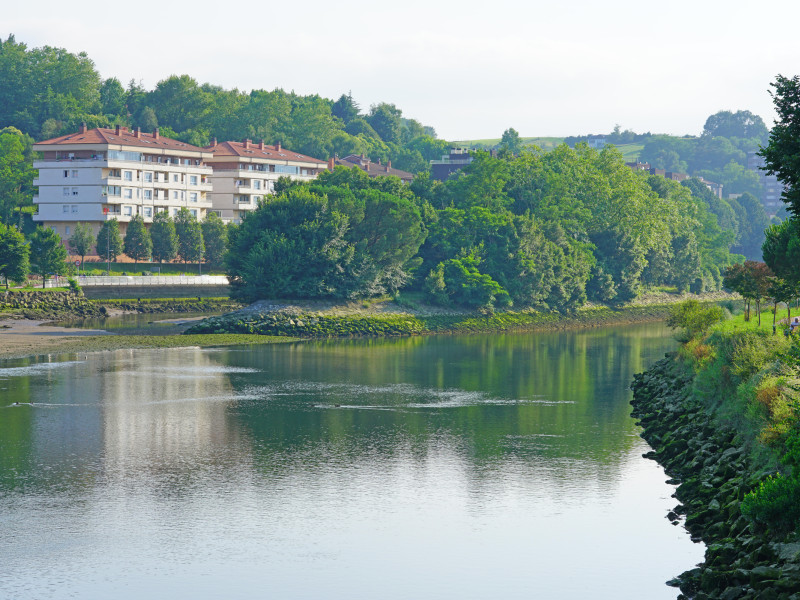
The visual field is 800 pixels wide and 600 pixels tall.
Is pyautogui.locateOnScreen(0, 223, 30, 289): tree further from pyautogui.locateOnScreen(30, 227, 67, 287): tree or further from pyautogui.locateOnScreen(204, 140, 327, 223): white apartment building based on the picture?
pyautogui.locateOnScreen(204, 140, 327, 223): white apartment building

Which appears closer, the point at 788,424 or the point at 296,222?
the point at 788,424

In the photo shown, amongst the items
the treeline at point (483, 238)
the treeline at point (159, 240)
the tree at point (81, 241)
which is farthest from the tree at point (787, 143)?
the tree at point (81, 241)

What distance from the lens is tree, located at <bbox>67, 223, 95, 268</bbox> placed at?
129m

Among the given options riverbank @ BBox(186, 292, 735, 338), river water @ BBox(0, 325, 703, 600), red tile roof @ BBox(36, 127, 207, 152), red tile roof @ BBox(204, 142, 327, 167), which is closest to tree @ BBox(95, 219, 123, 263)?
red tile roof @ BBox(36, 127, 207, 152)

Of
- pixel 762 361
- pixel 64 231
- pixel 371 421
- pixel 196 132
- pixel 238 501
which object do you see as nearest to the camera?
pixel 238 501

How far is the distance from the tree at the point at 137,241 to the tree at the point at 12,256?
3203 cm

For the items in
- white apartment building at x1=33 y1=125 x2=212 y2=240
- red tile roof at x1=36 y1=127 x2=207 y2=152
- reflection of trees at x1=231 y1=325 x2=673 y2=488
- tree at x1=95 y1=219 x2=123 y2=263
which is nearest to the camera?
reflection of trees at x1=231 y1=325 x2=673 y2=488

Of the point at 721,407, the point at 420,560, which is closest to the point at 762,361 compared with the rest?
the point at 721,407

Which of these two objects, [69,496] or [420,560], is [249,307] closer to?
[69,496]

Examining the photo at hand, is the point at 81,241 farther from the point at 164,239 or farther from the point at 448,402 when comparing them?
the point at 448,402

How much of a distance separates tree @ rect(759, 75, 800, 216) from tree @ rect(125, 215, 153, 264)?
10797 cm

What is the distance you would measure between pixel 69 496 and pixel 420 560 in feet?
40.1

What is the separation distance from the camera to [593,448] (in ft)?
142

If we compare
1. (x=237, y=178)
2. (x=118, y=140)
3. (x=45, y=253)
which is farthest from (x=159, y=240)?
(x=45, y=253)
